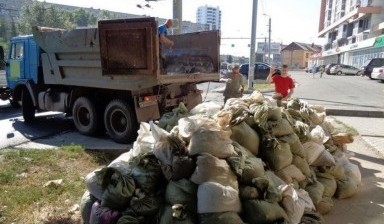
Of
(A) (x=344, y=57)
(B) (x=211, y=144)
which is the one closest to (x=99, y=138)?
(B) (x=211, y=144)

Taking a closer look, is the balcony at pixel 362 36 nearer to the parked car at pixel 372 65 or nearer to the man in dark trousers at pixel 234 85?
the parked car at pixel 372 65

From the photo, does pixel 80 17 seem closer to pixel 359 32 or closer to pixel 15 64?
pixel 359 32

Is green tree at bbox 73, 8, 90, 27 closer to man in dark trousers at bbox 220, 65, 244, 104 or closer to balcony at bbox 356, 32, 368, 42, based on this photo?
balcony at bbox 356, 32, 368, 42

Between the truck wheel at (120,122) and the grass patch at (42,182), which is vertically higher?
the truck wheel at (120,122)

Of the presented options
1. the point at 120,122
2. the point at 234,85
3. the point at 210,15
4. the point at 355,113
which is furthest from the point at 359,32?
the point at 120,122

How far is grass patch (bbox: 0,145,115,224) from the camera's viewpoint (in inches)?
146

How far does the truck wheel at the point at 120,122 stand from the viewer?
694 centimetres

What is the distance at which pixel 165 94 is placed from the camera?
285 inches

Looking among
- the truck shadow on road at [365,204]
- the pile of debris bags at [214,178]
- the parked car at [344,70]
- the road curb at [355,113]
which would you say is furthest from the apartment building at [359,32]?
the pile of debris bags at [214,178]

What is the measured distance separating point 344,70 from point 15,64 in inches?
1542

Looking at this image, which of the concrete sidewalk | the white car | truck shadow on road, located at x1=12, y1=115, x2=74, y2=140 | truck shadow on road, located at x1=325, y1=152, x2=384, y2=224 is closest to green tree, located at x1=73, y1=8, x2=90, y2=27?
the white car

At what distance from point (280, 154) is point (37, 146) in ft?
16.1

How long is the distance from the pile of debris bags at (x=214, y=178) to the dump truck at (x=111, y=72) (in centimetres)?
288

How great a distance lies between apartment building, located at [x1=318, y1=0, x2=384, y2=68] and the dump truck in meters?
33.4
